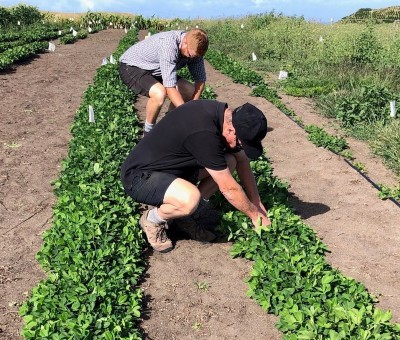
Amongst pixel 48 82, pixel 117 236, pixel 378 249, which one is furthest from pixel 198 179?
pixel 48 82

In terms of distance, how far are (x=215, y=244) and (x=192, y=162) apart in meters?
1.00

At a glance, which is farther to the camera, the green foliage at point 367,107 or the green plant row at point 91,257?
the green foliage at point 367,107

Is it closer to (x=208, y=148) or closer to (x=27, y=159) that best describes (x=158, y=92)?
(x=27, y=159)

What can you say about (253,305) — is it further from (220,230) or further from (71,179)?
(71,179)

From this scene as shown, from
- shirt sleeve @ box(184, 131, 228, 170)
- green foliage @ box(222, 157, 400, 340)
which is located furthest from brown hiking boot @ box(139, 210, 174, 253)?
shirt sleeve @ box(184, 131, 228, 170)

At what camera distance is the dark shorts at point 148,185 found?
3.91 metres

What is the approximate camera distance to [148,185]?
3949 millimetres

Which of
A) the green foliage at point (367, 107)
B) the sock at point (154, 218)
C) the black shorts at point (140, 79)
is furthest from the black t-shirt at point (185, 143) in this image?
the green foliage at point (367, 107)

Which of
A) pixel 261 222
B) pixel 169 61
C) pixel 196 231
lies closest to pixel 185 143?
pixel 261 222

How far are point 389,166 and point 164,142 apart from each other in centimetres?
382

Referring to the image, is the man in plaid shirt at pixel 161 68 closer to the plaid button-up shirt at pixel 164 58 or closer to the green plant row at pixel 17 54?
the plaid button-up shirt at pixel 164 58

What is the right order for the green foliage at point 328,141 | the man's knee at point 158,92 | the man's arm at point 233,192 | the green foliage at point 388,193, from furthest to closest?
the green foliage at point 328,141 < the man's knee at point 158,92 < the green foliage at point 388,193 < the man's arm at point 233,192

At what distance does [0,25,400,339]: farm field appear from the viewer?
354 centimetres

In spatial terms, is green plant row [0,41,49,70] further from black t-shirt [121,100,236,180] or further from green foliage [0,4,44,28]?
green foliage [0,4,44,28]
